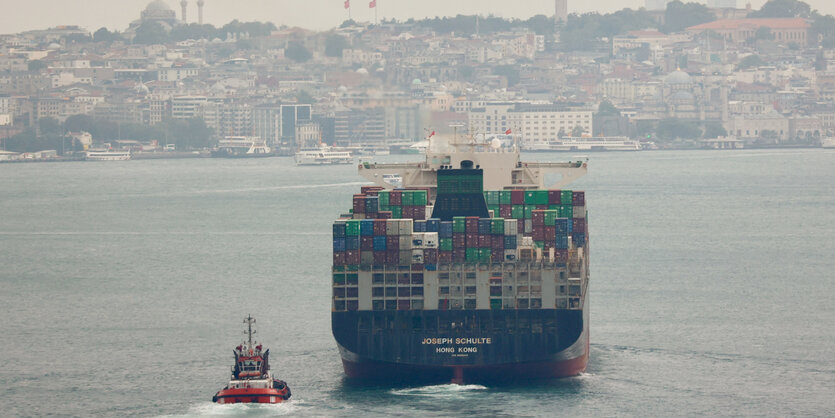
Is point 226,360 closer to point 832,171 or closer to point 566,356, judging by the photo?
point 566,356

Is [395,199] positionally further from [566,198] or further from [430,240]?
[566,198]

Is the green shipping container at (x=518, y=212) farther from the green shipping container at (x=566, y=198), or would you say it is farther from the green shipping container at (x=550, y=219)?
the green shipping container at (x=550, y=219)

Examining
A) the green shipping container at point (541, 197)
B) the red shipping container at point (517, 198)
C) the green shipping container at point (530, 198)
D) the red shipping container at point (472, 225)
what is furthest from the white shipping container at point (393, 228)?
the green shipping container at point (541, 197)

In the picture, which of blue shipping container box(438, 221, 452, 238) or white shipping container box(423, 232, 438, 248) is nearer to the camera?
white shipping container box(423, 232, 438, 248)

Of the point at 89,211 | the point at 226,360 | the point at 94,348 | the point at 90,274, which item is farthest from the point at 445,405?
the point at 89,211

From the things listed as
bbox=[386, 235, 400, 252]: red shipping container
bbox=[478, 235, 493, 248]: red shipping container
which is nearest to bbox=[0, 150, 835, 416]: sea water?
bbox=[386, 235, 400, 252]: red shipping container

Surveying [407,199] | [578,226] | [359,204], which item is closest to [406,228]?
[407,199]

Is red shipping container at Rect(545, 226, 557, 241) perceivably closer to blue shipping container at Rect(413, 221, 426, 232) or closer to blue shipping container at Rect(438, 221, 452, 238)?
blue shipping container at Rect(438, 221, 452, 238)
